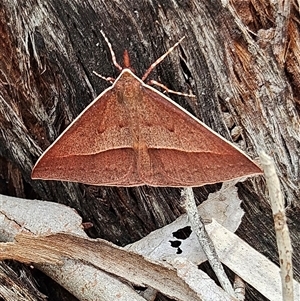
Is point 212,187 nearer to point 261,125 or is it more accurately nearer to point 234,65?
point 261,125

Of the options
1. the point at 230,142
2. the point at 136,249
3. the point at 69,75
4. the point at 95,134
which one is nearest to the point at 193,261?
the point at 136,249

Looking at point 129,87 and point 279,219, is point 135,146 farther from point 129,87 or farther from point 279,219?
point 279,219

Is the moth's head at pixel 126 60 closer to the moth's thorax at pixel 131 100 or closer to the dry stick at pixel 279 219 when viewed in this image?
the moth's thorax at pixel 131 100

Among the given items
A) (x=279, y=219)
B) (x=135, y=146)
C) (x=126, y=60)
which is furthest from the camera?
(x=135, y=146)

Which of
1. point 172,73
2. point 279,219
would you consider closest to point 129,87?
point 172,73

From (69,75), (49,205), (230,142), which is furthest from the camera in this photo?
(49,205)

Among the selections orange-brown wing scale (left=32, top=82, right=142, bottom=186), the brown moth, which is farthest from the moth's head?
orange-brown wing scale (left=32, top=82, right=142, bottom=186)
